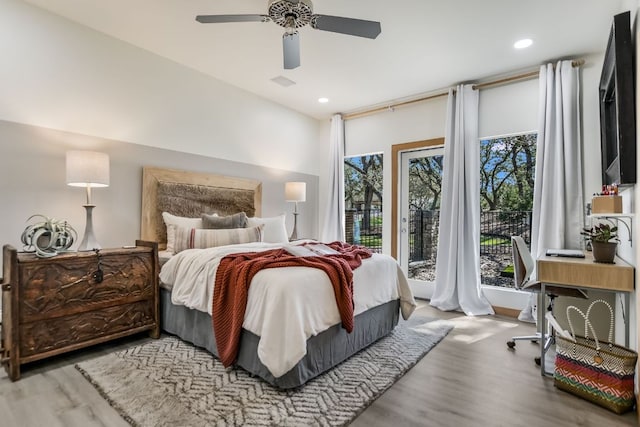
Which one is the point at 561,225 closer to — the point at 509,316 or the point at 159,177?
the point at 509,316

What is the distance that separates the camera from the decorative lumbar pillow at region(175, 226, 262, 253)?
3.21 m

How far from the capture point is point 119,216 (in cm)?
320

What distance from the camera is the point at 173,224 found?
11.1 ft

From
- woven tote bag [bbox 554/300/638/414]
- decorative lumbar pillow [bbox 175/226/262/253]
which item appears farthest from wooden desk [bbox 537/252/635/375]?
decorative lumbar pillow [bbox 175/226/262/253]

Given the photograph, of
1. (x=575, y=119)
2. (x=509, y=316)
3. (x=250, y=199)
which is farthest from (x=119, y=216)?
(x=575, y=119)

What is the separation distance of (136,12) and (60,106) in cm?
103

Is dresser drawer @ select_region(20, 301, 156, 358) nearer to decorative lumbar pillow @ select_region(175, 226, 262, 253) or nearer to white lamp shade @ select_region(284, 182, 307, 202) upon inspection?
decorative lumbar pillow @ select_region(175, 226, 262, 253)

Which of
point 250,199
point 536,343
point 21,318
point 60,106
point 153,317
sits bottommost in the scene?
point 536,343

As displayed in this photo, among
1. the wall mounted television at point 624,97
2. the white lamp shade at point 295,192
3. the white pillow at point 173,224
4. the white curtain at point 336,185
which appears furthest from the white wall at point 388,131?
the white pillow at point 173,224

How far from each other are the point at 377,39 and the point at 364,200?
258 centimetres

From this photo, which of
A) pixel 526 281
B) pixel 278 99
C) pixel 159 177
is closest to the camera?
pixel 526 281

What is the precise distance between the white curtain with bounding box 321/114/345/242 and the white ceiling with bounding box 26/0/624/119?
1.01 m

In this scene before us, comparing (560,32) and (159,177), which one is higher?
(560,32)

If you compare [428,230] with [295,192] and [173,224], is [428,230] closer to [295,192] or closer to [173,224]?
[295,192]
